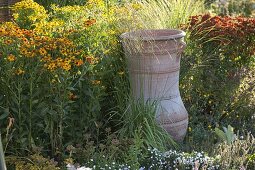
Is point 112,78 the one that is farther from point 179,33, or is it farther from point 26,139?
point 26,139

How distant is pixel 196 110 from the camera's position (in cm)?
530

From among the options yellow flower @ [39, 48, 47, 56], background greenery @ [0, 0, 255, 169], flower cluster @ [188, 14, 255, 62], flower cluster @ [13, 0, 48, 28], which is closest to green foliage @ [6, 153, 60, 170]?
background greenery @ [0, 0, 255, 169]

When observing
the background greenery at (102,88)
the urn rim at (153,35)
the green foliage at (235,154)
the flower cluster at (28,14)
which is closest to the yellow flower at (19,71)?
the background greenery at (102,88)

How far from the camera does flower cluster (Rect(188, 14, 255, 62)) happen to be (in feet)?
17.7

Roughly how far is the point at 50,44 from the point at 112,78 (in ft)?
3.26

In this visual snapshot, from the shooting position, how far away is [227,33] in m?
5.36

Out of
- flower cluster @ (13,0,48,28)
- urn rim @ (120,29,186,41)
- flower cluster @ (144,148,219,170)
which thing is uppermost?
flower cluster @ (13,0,48,28)

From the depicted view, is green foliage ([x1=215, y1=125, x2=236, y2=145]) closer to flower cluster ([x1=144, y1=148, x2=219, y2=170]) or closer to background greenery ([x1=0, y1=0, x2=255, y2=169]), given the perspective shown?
background greenery ([x1=0, y1=0, x2=255, y2=169])

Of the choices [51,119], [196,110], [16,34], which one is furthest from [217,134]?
[16,34]

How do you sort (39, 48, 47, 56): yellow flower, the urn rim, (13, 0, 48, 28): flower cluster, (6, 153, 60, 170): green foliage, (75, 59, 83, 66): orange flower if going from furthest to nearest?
(13, 0, 48, 28): flower cluster
the urn rim
(75, 59, 83, 66): orange flower
(39, 48, 47, 56): yellow flower
(6, 153, 60, 170): green foliage

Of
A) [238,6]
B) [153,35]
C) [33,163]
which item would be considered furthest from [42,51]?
[238,6]

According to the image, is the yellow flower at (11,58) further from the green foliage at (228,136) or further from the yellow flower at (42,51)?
the green foliage at (228,136)

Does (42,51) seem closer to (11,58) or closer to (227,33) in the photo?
(11,58)

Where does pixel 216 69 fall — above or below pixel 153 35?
below
